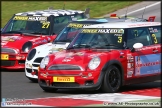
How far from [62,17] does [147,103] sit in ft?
27.2

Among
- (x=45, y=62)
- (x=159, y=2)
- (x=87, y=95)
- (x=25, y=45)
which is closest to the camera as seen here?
(x=87, y=95)

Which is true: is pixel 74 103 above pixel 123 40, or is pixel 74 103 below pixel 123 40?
below

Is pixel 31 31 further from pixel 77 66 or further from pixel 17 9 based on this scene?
pixel 17 9

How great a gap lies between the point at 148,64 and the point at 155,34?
2.85 ft

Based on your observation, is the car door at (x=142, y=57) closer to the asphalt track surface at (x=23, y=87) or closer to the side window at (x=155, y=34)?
A: the side window at (x=155, y=34)

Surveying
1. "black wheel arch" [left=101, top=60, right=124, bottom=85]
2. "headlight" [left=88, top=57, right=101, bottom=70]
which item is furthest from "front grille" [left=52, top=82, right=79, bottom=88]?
"black wheel arch" [left=101, top=60, right=124, bottom=85]

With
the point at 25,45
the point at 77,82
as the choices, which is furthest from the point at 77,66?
the point at 25,45

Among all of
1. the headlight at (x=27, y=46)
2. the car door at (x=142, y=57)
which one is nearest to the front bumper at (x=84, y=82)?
the car door at (x=142, y=57)

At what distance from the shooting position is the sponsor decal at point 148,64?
12475 mm

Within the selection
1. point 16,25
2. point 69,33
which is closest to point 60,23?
point 16,25

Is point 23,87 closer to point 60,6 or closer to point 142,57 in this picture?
point 142,57

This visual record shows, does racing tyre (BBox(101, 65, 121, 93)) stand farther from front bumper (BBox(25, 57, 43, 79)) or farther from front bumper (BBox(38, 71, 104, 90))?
front bumper (BBox(25, 57, 43, 79))

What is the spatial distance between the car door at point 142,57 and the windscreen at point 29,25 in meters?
5.00

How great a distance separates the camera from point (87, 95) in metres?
11.6
